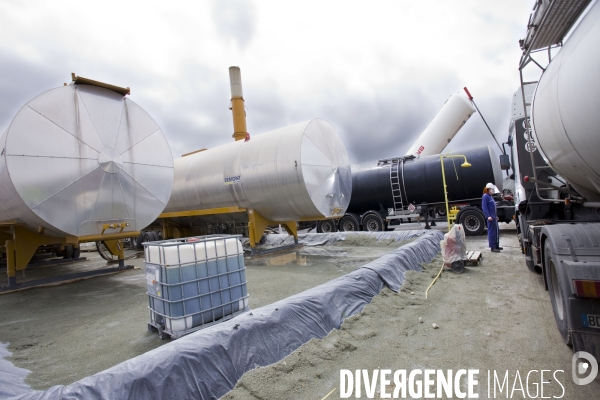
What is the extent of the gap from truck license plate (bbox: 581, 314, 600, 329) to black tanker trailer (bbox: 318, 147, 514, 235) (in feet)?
29.9

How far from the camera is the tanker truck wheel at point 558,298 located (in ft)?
9.92

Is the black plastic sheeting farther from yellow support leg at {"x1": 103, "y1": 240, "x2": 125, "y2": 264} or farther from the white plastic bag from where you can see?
yellow support leg at {"x1": 103, "y1": 240, "x2": 125, "y2": 264}

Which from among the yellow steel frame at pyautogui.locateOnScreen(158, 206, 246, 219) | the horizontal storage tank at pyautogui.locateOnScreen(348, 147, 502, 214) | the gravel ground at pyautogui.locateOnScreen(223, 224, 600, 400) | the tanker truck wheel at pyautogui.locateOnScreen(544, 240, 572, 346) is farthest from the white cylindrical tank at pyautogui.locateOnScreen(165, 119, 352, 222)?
the tanker truck wheel at pyautogui.locateOnScreen(544, 240, 572, 346)

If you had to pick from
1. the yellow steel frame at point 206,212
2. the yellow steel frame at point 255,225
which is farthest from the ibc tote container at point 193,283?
the yellow steel frame at point 206,212

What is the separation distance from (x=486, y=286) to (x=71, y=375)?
213 inches

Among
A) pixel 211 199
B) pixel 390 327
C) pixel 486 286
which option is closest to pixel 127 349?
pixel 390 327

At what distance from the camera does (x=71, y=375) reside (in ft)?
10.0

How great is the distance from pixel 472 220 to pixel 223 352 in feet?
34.8

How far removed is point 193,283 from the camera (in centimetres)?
362

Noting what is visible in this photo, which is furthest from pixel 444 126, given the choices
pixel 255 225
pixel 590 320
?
pixel 590 320

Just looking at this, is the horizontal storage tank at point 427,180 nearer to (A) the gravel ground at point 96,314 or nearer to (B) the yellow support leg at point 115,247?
(A) the gravel ground at point 96,314

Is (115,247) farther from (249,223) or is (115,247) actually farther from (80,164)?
(249,223)

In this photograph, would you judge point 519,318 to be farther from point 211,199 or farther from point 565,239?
point 211,199

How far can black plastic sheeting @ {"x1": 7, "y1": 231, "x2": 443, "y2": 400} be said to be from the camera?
2.19m
